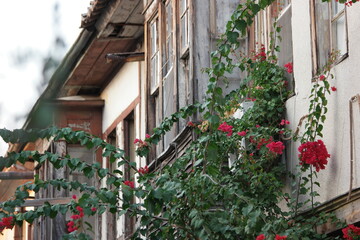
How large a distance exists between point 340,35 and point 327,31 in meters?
→ 0.27

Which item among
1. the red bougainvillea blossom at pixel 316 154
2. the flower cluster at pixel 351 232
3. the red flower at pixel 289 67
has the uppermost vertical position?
the red flower at pixel 289 67

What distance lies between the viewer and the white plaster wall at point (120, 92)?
1603 cm

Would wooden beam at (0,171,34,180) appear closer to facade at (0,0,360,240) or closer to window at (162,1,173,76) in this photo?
facade at (0,0,360,240)

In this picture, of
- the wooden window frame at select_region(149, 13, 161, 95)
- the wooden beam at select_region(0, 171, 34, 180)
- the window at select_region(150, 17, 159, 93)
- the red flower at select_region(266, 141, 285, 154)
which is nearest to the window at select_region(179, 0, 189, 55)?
the wooden window frame at select_region(149, 13, 161, 95)

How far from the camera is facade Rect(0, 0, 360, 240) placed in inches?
335

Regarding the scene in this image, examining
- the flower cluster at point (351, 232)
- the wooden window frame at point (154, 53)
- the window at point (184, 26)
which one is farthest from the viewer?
the wooden window frame at point (154, 53)

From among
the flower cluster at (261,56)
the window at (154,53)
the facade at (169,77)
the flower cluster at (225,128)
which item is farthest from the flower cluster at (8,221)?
the window at (154,53)

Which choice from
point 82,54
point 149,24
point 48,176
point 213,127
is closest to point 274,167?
point 213,127

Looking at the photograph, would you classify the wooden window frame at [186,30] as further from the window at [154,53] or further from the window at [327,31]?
the window at [327,31]

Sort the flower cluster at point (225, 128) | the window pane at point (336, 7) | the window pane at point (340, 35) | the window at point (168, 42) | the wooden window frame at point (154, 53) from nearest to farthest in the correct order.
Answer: the window pane at point (340, 35) < the window pane at point (336, 7) < the flower cluster at point (225, 128) < the window at point (168, 42) < the wooden window frame at point (154, 53)

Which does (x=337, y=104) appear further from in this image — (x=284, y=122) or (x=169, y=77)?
(x=169, y=77)

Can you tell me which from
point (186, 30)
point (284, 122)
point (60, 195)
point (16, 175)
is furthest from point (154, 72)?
point (16, 175)

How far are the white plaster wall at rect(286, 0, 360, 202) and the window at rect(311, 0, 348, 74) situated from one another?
127 millimetres

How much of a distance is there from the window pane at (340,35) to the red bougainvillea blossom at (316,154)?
733mm
